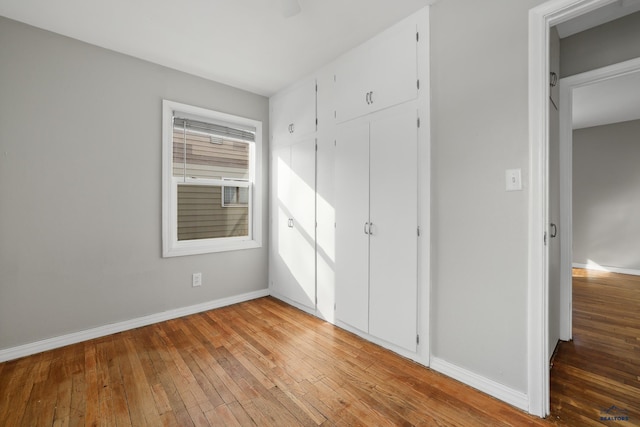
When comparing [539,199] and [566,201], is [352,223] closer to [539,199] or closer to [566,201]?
[539,199]

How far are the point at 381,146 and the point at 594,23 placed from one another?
74.0 inches

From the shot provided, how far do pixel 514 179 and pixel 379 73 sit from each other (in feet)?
4.47

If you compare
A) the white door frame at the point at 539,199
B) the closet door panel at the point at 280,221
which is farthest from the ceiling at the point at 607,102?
the closet door panel at the point at 280,221

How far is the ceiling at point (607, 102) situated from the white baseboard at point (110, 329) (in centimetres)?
507

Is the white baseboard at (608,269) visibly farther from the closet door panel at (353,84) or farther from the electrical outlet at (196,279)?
the electrical outlet at (196,279)

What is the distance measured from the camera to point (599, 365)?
209 cm

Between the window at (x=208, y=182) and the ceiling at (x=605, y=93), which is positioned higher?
the ceiling at (x=605, y=93)

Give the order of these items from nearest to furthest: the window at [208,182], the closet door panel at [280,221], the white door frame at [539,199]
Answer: the white door frame at [539,199]
the window at [208,182]
the closet door panel at [280,221]

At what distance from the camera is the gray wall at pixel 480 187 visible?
1665mm

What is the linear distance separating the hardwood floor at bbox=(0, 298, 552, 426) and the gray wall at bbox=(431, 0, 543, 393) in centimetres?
37

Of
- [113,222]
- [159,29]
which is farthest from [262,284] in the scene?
[159,29]

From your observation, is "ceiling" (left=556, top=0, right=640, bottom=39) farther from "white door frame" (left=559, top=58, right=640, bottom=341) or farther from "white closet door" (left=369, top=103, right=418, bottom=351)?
"white closet door" (left=369, top=103, right=418, bottom=351)

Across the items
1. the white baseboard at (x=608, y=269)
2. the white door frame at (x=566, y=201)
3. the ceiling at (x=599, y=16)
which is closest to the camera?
the ceiling at (x=599, y=16)

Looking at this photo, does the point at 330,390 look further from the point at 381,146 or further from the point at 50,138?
the point at 50,138
